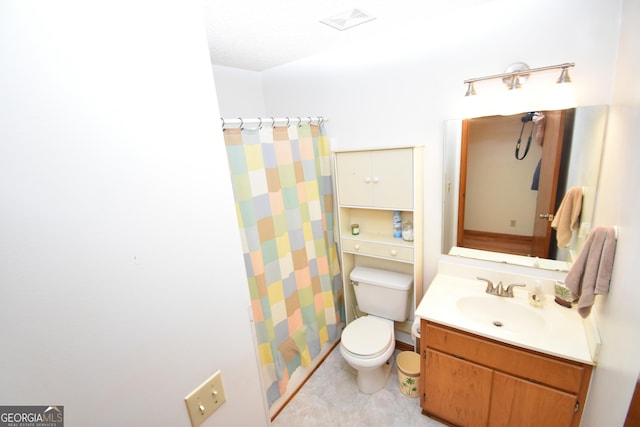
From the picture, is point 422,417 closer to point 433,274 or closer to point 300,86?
point 433,274

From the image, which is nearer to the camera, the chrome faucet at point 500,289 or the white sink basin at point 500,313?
the white sink basin at point 500,313

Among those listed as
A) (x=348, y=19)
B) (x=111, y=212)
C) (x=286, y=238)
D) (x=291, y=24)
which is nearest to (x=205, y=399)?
(x=111, y=212)

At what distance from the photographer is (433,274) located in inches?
82.4

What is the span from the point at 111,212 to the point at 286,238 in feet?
4.38

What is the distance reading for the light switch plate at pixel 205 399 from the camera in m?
0.77

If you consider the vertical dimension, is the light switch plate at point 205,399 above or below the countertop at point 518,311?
above

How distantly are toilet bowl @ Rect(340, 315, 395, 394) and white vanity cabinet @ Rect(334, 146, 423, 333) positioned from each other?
1.07 ft

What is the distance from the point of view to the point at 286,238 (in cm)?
190

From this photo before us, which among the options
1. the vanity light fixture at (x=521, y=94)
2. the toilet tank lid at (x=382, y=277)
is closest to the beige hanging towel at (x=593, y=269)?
the vanity light fixture at (x=521, y=94)

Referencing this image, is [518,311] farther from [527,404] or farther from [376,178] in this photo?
[376,178]

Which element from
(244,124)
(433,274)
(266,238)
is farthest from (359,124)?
(433,274)

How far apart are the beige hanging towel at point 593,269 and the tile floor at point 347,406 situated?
4.05 feet

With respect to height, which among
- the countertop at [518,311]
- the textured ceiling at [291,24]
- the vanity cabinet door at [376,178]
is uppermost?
the textured ceiling at [291,24]

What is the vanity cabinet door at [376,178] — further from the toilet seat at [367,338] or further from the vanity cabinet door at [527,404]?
the vanity cabinet door at [527,404]
